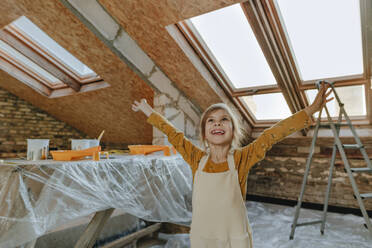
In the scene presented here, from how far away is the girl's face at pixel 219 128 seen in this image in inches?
48.6

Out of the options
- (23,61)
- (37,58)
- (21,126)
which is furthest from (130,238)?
(21,126)

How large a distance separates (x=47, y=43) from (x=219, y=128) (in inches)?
130

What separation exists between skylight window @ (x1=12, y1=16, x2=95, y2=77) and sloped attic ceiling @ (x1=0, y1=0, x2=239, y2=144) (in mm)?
263

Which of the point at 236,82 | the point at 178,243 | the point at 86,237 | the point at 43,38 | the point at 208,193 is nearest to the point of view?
the point at 208,193

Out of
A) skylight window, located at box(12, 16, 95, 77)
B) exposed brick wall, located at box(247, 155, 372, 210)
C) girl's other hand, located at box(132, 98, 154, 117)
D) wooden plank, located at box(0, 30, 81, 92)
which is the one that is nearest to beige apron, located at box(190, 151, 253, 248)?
girl's other hand, located at box(132, 98, 154, 117)

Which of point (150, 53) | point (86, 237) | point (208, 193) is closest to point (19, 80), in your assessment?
point (150, 53)

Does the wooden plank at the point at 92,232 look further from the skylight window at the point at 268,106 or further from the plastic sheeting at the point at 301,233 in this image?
the skylight window at the point at 268,106

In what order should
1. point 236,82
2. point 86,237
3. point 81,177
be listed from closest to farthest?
1. point 81,177
2. point 86,237
3. point 236,82

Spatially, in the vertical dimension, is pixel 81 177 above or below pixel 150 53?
below

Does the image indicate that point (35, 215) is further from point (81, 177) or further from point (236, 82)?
point (236, 82)

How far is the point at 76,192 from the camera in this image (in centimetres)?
140

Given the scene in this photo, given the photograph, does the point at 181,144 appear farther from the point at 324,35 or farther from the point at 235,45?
the point at 324,35

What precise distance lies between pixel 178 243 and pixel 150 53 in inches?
79.3

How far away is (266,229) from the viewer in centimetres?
279
